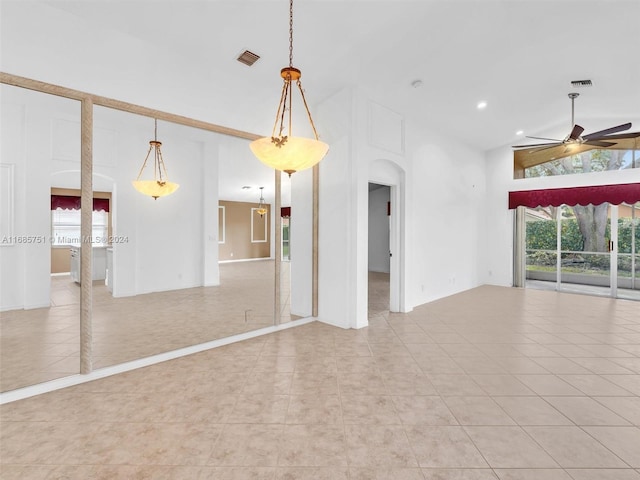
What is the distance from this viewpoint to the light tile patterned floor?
1.74 metres

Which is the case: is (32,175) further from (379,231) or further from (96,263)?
(379,231)

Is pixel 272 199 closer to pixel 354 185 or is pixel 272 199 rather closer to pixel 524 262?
pixel 354 185

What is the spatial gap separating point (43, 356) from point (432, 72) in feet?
17.5

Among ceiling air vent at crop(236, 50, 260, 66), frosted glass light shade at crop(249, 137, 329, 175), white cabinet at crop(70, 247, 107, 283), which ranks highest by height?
ceiling air vent at crop(236, 50, 260, 66)

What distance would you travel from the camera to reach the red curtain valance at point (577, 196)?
6121mm

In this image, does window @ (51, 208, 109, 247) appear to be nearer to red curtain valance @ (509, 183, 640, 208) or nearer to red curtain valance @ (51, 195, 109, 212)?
red curtain valance @ (51, 195, 109, 212)

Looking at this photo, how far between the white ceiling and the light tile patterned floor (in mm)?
2881

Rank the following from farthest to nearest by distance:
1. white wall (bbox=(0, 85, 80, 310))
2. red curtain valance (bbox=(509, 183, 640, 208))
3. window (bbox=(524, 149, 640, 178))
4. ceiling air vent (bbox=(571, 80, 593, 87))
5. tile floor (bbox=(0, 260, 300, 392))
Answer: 1. window (bbox=(524, 149, 640, 178))
2. red curtain valance (bbox=(509, 183, 640, 208))
3. ceiling air vent (bbox=(571, 80, 593, 87))
4. tile floor (bbox=(0, 260, 300, 392))
5. white wall (bbox=(0, 85, 80, 310))

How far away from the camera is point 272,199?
4.27 m

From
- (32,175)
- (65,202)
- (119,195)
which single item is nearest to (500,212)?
(119,195)

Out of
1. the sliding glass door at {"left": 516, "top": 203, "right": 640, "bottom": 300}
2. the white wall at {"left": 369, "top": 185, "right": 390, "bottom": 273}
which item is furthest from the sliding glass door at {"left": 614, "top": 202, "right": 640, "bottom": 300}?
the white wall at {"left": 369, "top": 185, "right": 390, "bottom": 273}

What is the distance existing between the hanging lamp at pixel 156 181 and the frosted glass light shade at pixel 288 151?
143cm

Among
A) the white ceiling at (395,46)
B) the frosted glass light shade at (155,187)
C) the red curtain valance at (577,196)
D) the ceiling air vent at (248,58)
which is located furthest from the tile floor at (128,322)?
the red curtain valance at (577,196)

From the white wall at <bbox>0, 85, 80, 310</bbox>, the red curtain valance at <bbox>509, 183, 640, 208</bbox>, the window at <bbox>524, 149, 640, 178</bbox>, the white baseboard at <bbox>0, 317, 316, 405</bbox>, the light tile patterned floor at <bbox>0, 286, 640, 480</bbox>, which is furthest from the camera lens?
the window at <bbox>524, 149, 640, 178</bbox>
